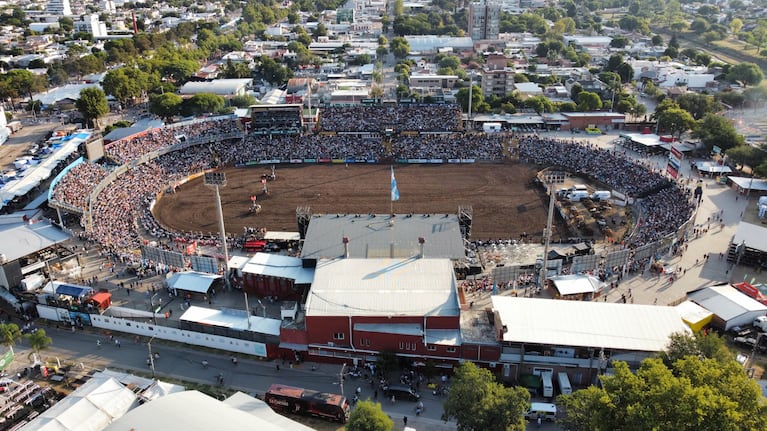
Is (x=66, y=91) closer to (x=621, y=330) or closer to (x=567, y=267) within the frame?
(x=567, y=267)

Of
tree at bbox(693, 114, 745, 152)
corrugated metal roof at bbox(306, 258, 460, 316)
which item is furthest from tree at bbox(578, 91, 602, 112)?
corrugated metal roof at bbox(306, 258, 460, 316)

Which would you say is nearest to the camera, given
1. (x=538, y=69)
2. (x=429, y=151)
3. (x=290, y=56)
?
Answer: (x=429, y=151)

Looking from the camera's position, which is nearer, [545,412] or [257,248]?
[545,412]

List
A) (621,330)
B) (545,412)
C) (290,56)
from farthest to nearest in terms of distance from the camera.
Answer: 1. (290,56)
2. (621,330)
3. (545,412)

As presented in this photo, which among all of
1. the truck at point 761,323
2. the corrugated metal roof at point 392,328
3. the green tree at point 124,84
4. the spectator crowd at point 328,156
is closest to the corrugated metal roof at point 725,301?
the truck at point 761,323

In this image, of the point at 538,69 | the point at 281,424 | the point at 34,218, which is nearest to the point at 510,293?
the point at 281,424

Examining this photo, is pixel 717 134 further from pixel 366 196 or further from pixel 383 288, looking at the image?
pixel 383 288
